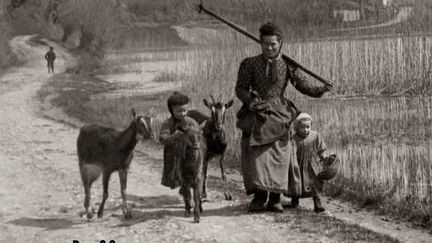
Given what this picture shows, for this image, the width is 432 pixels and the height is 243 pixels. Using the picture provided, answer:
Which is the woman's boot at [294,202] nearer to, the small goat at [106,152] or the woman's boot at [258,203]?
the woman's boot at [258,203]

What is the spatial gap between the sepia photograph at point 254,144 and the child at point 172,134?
2 cm

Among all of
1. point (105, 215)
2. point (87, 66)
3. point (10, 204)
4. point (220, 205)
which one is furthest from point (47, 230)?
point (87, 66)

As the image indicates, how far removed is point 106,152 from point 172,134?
29.7 inches

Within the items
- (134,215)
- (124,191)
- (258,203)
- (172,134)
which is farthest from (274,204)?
(124,191)

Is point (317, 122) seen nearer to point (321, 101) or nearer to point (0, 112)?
point (321, 101)

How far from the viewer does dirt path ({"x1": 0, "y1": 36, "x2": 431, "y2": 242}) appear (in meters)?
7.12

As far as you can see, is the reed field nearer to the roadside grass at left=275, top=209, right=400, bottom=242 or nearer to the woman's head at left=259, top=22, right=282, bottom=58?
the roadside grass at left=275, top=209, right=400, bottom=242

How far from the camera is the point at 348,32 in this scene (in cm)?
1761

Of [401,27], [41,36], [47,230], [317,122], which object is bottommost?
[47,230]

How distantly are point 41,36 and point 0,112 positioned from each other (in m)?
46.2

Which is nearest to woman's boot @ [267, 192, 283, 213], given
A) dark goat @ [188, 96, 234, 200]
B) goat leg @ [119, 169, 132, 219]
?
dark goat @ [188, 96, 234, 200]

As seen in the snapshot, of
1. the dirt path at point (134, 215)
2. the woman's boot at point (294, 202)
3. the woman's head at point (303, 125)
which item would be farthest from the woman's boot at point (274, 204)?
the woman's head at point (303, 125)

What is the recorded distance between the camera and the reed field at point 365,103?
9626mm

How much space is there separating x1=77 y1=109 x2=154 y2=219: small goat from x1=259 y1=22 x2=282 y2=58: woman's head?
5.18 ft
